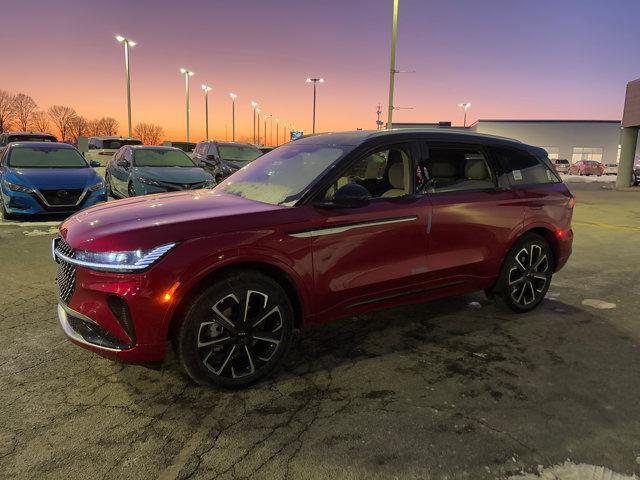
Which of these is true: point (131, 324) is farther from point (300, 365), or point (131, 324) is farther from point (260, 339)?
point (300, 365)

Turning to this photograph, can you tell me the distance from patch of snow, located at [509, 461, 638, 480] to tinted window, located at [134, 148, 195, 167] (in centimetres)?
1122

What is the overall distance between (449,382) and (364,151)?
1.82 metres

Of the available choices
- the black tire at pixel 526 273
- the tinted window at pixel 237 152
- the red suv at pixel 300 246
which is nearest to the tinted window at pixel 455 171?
the red suv at pixel 300 246

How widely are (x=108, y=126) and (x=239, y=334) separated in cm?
11843

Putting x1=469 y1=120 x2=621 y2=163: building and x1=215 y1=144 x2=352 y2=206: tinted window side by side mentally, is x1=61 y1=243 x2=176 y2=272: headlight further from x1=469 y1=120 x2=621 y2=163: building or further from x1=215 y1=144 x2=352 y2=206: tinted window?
x1=469 y1=120 x2=621 y2=163: building

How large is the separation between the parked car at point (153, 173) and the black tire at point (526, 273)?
23.8 ft

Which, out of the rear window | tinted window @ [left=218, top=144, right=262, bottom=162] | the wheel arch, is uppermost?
the rear window

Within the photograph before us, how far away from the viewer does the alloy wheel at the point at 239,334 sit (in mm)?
3096

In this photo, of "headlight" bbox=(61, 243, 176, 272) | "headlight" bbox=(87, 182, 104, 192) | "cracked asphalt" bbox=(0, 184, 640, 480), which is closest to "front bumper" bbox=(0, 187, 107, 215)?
"headlight" bbox=(87, 182, 104, 192)

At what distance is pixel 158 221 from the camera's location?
10.1 feet

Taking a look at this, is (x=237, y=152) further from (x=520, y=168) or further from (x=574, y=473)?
(x=574, y=473)

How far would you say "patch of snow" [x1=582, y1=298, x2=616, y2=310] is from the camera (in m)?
5.16

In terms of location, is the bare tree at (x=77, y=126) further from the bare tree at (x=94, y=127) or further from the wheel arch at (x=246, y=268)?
the wheel arch at (x=246, y=268)

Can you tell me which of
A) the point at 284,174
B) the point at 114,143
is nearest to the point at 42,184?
the point at 284,174
